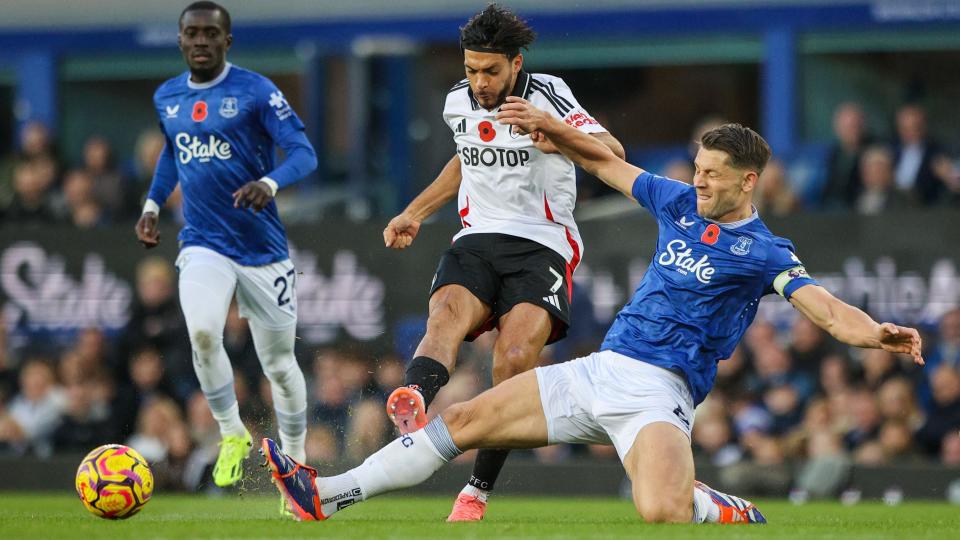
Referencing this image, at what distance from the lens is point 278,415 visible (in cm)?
1147

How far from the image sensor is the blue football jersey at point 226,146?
35.7 ft

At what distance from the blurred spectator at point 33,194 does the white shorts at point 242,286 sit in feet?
23.1

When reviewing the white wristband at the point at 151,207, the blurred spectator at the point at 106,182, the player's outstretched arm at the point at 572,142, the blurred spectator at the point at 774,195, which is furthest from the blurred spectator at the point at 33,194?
the player's outstretched arm at the point at 572,142

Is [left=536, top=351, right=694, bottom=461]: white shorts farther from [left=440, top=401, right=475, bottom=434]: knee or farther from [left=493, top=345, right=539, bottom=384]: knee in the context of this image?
[left=493, top=345, right=539, bottom=384]: knee

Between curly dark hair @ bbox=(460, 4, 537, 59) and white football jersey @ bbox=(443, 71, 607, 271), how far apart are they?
350 millimetres

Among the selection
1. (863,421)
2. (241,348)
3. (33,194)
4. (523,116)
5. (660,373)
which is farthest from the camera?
(33,194)

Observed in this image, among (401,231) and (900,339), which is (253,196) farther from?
(900,339)

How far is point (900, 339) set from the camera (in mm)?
7938

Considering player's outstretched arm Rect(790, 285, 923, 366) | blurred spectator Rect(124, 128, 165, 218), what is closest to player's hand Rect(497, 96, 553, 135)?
player's outstretched arm Rect(790, 285, 923, 366)

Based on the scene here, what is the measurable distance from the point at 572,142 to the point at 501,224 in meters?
0.95

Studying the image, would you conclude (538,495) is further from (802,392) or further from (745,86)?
(745,86)

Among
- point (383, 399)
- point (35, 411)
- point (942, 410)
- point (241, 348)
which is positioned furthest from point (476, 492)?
point (35, 411)

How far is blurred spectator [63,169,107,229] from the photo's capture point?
688 inches

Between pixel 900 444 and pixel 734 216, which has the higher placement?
pixel 734 216
